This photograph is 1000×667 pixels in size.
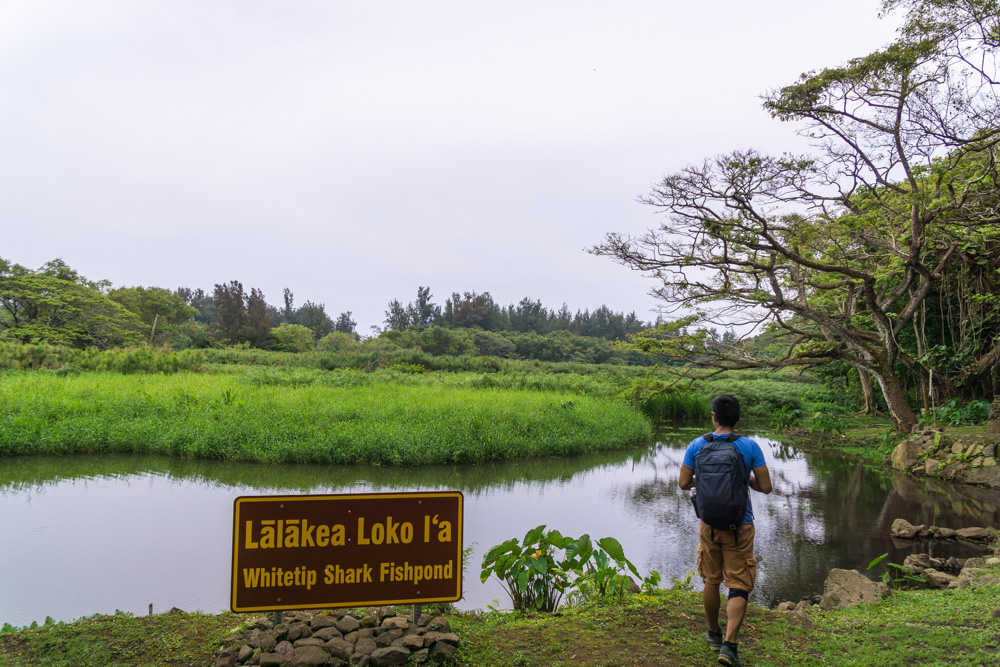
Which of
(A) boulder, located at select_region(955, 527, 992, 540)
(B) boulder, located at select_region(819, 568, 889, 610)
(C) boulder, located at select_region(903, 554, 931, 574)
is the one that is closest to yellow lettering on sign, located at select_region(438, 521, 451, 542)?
(B) boulder, located at select_region(819, 568, 889, 610)

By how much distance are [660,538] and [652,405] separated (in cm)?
1323

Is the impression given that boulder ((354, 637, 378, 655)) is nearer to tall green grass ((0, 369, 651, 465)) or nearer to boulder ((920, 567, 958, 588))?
boulder ((920, 567, 958, 588))

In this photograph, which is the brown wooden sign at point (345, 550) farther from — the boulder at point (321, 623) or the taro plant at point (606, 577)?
the taro plant at point (606, 577)

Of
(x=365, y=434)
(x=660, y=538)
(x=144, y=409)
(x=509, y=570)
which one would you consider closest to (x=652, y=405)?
(x=365, y=434)

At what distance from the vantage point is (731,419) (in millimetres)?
3115

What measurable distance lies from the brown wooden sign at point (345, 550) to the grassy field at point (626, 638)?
0.46 metres

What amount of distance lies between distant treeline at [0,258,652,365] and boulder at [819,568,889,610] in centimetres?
2567

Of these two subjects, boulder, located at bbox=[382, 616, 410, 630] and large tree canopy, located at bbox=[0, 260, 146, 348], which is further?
large tree canopy, located at bbox=[0, 260, 146, 348]

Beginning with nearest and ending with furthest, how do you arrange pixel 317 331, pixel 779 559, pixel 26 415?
1. pixel 779 559
2. pixel 26 415
3. pixel 317 331

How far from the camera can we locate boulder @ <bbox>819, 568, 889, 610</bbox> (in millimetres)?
4438

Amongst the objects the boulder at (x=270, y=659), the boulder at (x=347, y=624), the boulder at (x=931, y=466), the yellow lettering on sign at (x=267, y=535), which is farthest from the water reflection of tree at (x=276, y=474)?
the boulder at (x=931, y=466)

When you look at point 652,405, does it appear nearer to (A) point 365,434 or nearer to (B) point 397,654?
(A) point 365,434

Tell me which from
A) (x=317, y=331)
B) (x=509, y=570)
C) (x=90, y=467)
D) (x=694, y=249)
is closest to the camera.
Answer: (x=509, y=570)

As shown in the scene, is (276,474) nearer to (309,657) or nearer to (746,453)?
(309,657)
